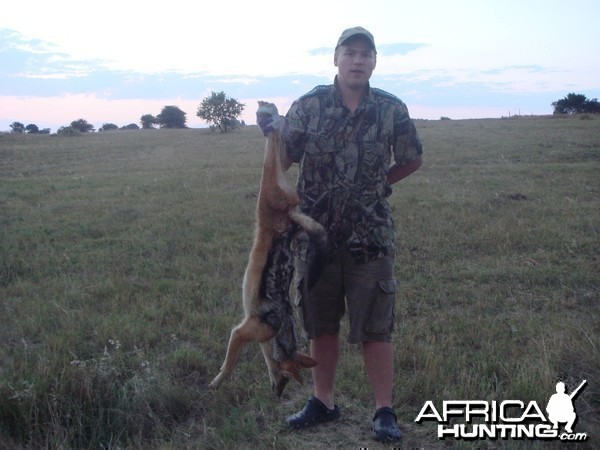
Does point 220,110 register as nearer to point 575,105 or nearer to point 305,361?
point 575,105

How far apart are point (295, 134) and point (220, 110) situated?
52718 mm

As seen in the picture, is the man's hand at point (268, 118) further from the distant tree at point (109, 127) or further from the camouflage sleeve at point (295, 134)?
the distant tree at point (109, 127)

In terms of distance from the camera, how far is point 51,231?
9.88m

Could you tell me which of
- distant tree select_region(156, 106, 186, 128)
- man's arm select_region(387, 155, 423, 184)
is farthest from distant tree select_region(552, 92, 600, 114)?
man's arm select_region(387, 155, 423, 184)

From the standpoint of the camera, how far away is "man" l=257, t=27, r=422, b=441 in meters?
3.87

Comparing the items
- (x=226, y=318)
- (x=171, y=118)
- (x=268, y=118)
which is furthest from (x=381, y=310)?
(x=171, y=118)

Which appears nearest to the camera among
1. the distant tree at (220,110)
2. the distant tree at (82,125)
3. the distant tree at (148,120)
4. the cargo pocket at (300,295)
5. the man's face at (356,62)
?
the man's face at (356,62)

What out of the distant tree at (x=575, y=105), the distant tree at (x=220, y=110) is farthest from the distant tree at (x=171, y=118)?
the distant tree at (x=575, y=105)

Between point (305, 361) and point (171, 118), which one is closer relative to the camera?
point (305, 361)

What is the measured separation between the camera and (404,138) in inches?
157

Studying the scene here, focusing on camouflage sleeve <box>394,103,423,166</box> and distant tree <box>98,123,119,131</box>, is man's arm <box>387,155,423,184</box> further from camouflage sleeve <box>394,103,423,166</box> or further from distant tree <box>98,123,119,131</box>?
distant tree <box>98,123,119,131</box>

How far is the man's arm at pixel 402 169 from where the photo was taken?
4113 mm

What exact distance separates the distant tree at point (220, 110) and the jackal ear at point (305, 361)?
5067 centimetres

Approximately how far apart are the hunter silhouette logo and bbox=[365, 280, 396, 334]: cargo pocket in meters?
0.64
